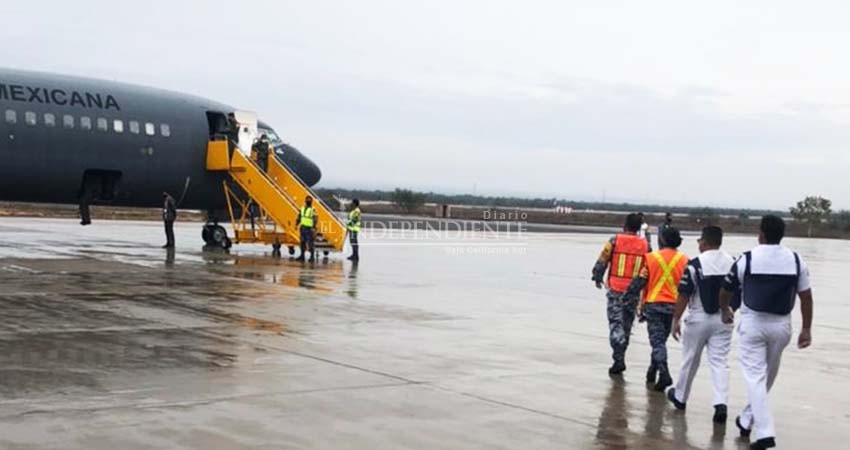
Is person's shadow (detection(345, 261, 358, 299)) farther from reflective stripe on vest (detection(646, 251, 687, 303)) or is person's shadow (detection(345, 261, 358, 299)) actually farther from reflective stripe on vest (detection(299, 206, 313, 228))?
reflective stripe on vest (detection(646, 251, 687, 303))

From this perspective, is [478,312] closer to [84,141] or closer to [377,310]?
[377,310]

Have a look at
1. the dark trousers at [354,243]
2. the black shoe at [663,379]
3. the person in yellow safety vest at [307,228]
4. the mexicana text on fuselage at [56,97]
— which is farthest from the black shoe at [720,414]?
the mexicana text on fuselage at [56,97]

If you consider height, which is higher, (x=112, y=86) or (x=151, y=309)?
(x=112, y=86)

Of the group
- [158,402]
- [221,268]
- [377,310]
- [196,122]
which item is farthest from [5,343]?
[196,122]

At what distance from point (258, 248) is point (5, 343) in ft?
60.5

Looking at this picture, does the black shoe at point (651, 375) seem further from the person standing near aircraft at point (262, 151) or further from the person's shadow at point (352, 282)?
the person standing near aircraft at point (262, 151)

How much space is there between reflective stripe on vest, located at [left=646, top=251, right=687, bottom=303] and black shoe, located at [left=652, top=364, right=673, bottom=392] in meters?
0.64

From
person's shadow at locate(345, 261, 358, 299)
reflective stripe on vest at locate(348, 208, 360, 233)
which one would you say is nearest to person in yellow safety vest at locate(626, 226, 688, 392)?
person's shadow at locate(345, 261, 358, 299)

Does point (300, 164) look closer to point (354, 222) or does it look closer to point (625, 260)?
point (354, 222)

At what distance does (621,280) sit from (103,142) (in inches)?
673

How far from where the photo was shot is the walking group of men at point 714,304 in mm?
7410

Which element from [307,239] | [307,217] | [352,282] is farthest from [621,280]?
[307,239]

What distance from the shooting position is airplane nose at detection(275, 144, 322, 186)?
90.0 feet

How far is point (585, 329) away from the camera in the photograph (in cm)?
1332
